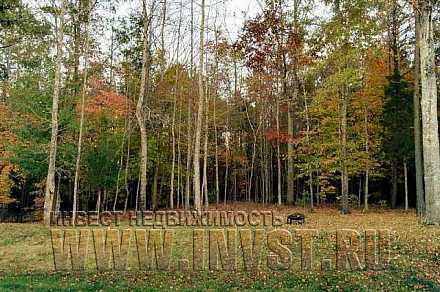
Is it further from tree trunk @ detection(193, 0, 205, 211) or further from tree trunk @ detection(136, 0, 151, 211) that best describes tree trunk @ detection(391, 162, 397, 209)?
tree trunk @ detection(136, 0, 151, 211)

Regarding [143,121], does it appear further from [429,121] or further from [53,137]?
[429,121]

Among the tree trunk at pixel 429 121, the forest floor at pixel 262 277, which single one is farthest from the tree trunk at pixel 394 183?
the forest floor at pixel 262 277

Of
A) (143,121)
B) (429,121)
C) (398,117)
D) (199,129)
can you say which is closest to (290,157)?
(398,117)

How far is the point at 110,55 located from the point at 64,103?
487 centimetres

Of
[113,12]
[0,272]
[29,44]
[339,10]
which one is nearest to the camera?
[0,272]

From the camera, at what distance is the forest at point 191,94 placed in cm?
1528

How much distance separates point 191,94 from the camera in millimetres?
24375

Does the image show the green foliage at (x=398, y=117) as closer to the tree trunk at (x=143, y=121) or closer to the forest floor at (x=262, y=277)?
the tree trunk at (x=143, y=121)

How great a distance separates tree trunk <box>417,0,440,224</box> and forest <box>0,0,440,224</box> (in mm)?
681

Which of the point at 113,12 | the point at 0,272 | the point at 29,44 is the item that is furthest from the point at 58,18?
the point at 0,272

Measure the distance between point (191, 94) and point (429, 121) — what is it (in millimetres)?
15238

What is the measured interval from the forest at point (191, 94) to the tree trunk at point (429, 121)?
68 centimetres

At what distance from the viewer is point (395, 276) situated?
7.35 meters

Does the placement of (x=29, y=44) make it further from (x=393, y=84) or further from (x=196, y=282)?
(x=393, y=84)
